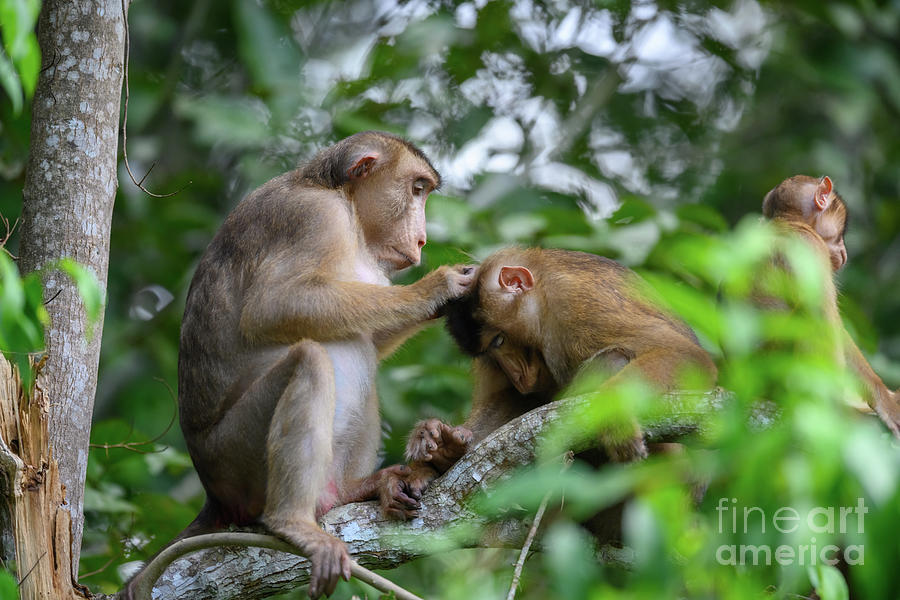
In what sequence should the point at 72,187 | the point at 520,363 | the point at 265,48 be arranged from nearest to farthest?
the point at 72,187
the point at 520,363
the point at 265,48

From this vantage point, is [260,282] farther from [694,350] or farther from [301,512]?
[694,350]

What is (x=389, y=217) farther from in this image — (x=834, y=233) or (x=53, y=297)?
(x=834, y=233)

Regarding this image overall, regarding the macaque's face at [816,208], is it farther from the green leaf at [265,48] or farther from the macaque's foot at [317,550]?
the green leaf at [265,48]

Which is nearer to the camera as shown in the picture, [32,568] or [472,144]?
[32,568]

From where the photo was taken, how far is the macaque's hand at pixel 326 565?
4.28 metres

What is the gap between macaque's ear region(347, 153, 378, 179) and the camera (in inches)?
229

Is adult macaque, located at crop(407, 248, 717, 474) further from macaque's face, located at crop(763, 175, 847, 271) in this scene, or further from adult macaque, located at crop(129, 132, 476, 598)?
macaque's face, located at crop(763, 175, 847, 271)

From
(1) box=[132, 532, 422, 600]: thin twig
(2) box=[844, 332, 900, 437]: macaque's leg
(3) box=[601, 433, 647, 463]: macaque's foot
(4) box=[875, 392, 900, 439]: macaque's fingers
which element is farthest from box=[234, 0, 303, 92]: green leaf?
(4) box=[875, 392, 900, 439]: macaque's fingers

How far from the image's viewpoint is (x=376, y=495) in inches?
197

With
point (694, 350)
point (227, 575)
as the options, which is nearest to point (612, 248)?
point (694, 350)

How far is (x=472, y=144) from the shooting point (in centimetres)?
929

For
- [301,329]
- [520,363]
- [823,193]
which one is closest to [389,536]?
[301,329]

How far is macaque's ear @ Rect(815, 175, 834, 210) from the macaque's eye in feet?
6.95

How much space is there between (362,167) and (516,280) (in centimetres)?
113
